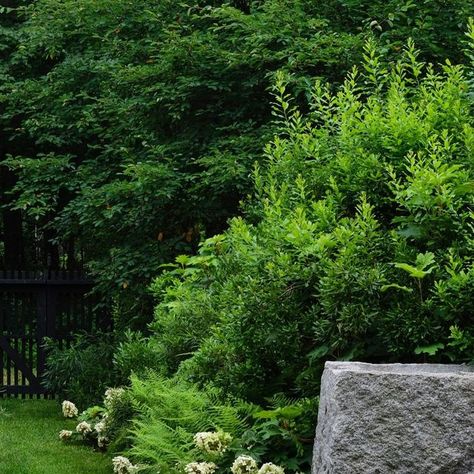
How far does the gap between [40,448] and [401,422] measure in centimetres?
608

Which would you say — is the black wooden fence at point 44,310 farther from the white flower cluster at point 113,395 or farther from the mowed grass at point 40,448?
the white flower cluster at point 113,395

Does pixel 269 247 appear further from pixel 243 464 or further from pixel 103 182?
pixel 103 182

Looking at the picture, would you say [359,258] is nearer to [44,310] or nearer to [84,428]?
[84,428]

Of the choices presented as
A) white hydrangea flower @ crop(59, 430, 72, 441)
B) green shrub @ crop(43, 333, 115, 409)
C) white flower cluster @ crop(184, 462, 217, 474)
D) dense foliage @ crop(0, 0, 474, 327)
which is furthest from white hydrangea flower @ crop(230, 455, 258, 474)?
green shrub @ crop(43, 333, 115, 409)

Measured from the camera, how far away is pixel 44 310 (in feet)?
43.0

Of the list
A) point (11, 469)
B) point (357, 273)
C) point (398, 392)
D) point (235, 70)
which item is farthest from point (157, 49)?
point (398, 392)

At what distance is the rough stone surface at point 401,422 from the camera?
3.71 meters

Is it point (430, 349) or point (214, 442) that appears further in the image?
point (214, 442)

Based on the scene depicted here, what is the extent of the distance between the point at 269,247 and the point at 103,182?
6849 mm

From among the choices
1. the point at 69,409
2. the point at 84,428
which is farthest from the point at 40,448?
the point at 69,409

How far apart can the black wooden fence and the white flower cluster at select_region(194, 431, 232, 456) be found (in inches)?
319

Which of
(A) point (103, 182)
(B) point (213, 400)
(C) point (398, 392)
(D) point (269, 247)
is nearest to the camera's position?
(C) point (398, 392)

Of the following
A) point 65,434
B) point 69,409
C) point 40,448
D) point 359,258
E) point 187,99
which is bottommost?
point 40,448

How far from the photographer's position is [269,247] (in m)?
4.87
